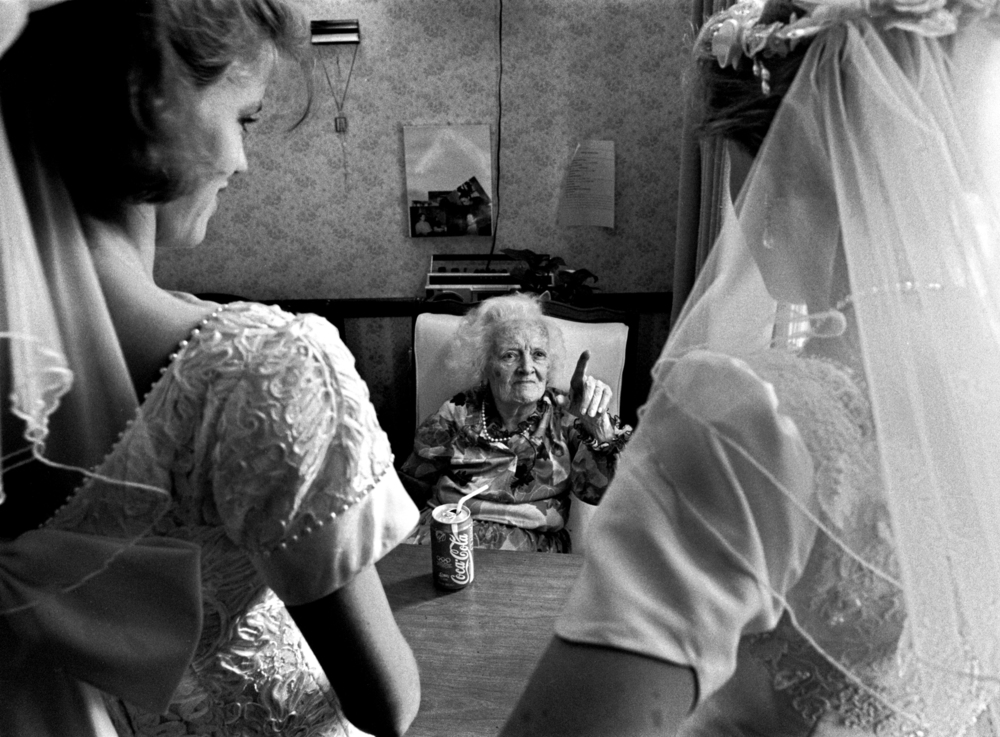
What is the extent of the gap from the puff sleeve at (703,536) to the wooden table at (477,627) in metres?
0.64

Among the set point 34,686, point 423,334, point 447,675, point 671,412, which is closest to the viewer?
point 671,412

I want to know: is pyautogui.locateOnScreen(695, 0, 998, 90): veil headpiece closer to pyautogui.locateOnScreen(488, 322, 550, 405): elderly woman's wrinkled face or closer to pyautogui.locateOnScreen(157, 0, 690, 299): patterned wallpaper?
pyautogui.locateOnScreen(488, 322, 550, 405): elderly woman's wrinkled face

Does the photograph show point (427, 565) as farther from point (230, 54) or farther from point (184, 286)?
point (184, 286)

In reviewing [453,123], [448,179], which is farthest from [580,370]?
[453,123]

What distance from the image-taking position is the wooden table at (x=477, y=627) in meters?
1.14

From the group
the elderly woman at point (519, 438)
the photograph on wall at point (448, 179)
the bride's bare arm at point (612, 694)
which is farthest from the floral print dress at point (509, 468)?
the bride's bare arm at point (612, 694)

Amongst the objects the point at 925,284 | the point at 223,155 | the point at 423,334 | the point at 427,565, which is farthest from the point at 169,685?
the point at 423,334

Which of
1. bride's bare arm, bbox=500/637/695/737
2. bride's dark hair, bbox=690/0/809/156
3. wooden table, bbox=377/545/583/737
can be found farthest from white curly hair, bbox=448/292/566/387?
bride's bare arm, bbox=500/637/695/737

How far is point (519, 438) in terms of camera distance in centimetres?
258

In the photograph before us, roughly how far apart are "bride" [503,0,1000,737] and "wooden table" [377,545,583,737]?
0.52m

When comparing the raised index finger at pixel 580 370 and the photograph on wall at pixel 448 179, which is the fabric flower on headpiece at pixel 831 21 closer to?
the raised index finger at pixel 580 370

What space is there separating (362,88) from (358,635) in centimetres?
273

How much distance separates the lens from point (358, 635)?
703 mm

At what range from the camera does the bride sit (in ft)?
1.83
